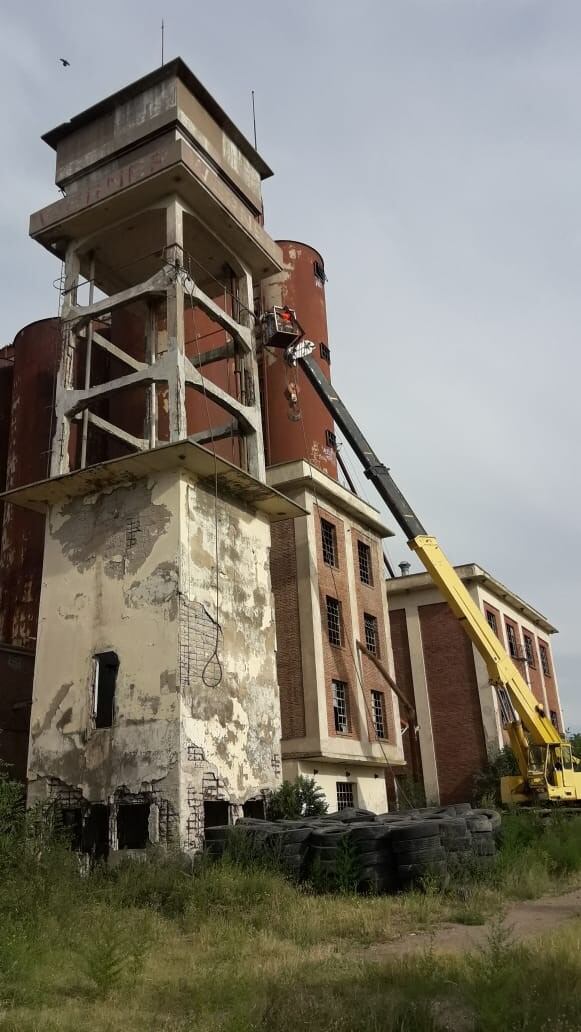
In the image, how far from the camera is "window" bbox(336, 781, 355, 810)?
24.4m

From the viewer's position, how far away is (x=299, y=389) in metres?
28.9

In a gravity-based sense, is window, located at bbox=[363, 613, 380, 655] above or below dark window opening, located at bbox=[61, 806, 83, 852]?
above

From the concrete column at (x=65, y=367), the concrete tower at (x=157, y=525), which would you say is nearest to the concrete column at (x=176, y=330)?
the concrete tower at (x=157, y=525)

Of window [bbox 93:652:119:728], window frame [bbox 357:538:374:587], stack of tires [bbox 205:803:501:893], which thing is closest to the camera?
stack of tires [bbox 205:803:501:893]

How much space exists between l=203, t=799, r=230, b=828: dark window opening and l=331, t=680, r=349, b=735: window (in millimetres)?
6718

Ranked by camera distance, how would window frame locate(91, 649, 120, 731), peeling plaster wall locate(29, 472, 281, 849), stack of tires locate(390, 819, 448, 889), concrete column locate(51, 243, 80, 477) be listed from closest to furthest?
1. stack of tires locate(390, 819, 448, 889)
2. peeling plaster wall locate(29, 472, 281, 849)
3. window frame locate(91, 649, 120, 731)
4. concrete column locate(51, 243, 80, 477)

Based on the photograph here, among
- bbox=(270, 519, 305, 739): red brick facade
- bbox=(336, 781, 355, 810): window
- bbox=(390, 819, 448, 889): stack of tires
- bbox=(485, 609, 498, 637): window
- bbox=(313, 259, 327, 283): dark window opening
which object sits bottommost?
bbox=(390, 819, 448, 889): stack of tires

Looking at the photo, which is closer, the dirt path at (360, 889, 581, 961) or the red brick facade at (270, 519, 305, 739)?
Result: the dirt path at (360, 889, 581, 961)

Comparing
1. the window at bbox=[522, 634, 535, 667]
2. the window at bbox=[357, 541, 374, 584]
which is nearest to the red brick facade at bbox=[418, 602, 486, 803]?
the window at bbox=[357, 541, 374, 584]

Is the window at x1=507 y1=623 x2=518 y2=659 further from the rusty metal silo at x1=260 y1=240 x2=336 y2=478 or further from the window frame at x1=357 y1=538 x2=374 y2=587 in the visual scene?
the rusty metal silo at x1=260 y1=240 x2=336 y2=478

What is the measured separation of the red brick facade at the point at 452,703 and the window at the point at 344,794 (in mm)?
7520

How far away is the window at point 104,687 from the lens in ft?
59.3

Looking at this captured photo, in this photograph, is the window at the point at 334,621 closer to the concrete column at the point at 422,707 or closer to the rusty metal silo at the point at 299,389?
the rusty metal silo at the point at 299,389

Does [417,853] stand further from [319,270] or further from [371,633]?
[319,270]
